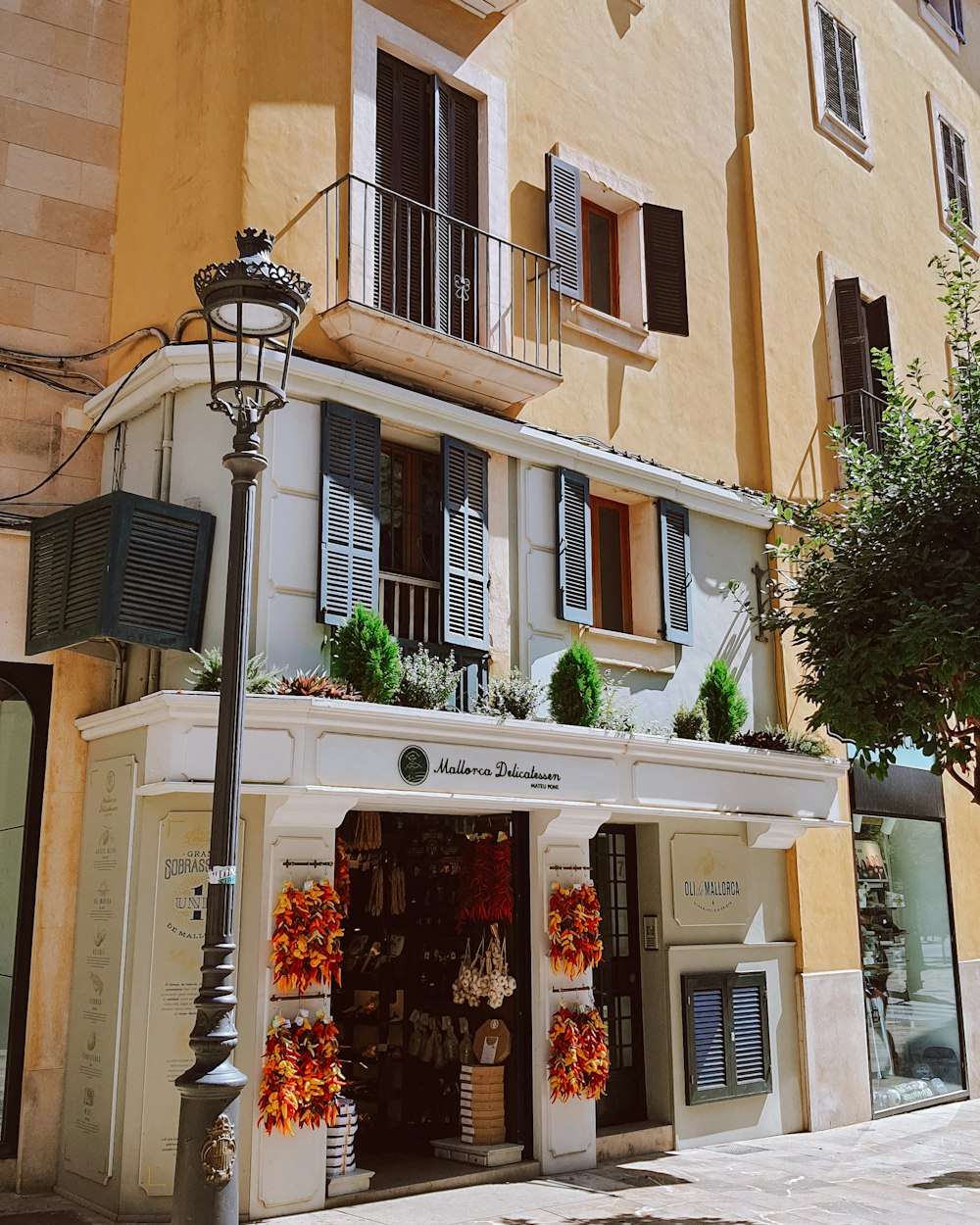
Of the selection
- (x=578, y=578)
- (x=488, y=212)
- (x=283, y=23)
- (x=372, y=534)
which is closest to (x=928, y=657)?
(x=578, y=578)

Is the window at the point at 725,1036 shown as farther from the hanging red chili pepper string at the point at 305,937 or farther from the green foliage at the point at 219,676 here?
the green foliage at the point at 219,676

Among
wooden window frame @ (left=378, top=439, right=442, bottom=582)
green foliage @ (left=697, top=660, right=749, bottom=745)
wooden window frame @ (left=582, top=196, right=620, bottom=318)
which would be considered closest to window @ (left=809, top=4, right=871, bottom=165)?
wooden window frame @ (left=582, top=196, right=620, bottom=318)

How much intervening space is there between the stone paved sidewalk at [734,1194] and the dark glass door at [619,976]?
2.08ft

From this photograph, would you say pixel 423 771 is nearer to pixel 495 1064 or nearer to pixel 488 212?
pixel 495 1064

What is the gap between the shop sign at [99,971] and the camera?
30.2ft

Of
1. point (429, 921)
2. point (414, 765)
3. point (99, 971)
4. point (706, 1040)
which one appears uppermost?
point (414, 765)

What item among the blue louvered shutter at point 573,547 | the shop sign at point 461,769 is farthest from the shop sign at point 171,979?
the blue louvered shutter at point 573,547

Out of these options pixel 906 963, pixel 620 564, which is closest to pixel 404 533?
pixel 620 564

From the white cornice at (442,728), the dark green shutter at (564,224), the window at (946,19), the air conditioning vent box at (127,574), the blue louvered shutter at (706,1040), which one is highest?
the window at (946,19)

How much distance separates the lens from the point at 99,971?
31.4ft

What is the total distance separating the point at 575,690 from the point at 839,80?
10.7 metres

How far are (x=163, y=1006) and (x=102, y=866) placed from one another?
132 cm

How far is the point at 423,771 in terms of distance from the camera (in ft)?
32.0

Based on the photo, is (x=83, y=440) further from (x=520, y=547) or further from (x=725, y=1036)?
(x=725, y=1036)
